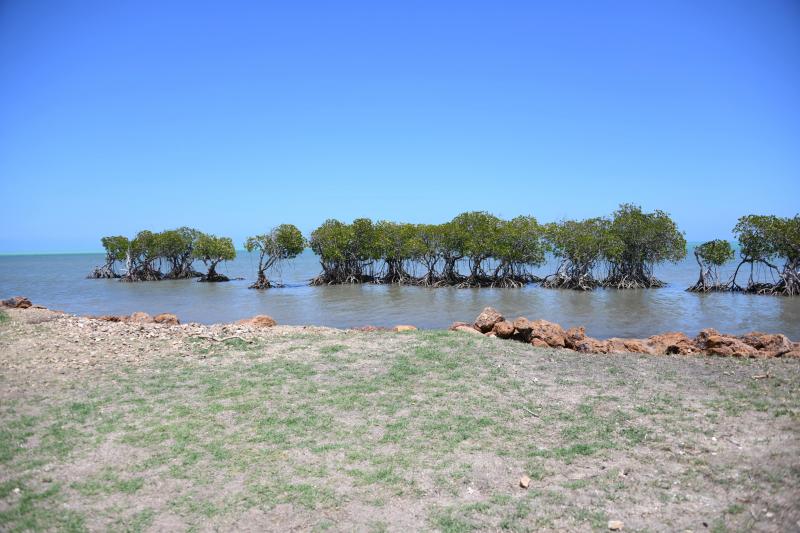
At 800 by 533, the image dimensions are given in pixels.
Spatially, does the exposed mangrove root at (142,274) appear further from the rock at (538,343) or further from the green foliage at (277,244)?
the rock at (538,343)

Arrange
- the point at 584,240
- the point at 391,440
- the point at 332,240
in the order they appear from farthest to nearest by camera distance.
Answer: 1. the point at 332,240
2. the point at 584,240
3. the point at 391,440

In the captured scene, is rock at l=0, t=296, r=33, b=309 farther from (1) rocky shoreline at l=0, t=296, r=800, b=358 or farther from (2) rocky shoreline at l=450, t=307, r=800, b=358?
(2) rocky shoreline at l=450, t=307, r=800, b=358

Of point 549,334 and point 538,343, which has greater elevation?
point 549,334

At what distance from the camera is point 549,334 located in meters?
13.6

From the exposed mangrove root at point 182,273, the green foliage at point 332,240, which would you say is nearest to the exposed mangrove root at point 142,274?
the exposed mangrove root at point 182,273

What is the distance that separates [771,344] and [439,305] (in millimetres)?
18714

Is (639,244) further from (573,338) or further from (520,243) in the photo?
(573,338)

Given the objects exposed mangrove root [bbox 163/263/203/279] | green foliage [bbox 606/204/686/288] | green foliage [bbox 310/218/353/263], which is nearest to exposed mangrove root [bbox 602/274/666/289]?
green foliage [bbox 606/204/686/288]

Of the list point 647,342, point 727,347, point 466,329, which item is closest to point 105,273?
point 466,329

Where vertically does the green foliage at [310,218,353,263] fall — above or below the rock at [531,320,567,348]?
above

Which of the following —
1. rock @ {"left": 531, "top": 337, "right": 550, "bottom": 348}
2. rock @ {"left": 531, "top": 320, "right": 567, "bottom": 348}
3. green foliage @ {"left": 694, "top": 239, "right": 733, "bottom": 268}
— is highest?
green foliage @ {"left": 694, "top": 239, "right": 733, "bottom": 268}

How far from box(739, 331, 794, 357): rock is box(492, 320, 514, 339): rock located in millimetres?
5805

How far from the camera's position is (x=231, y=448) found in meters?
6.95

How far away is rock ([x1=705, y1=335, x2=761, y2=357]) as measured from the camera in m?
12.0
